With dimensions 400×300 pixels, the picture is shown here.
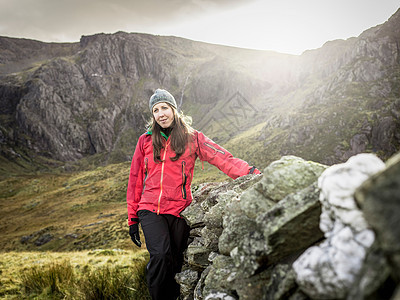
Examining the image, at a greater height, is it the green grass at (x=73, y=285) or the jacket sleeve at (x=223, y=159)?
the jacket sleeve at (x=223, y=159)

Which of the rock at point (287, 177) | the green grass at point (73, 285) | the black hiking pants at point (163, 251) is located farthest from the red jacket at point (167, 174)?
the rock at point (287, 177)

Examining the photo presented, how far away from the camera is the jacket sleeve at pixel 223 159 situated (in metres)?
4.90

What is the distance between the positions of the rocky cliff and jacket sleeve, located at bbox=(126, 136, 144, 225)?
215cm

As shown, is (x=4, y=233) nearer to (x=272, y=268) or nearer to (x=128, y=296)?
(x=128, y=296)

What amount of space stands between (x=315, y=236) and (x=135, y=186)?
400 cm

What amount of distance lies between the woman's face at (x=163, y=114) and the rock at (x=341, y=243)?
4.02m

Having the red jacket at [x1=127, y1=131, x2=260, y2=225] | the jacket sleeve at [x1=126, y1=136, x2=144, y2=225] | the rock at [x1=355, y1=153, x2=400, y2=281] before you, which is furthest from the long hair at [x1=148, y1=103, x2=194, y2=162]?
the rock at [x1=355, y1=153, x2=400, y2=281]

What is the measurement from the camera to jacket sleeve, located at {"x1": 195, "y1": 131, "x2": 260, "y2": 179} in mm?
4902

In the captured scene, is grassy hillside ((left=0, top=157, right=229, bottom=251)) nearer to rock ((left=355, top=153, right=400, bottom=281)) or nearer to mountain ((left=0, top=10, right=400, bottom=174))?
rock ((left=355, top=153, right=400, bottom=281))

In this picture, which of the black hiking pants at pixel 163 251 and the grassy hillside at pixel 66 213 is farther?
the grassy hillside at pixel 66 213

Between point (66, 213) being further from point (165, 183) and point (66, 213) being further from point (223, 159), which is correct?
point (223, 159)

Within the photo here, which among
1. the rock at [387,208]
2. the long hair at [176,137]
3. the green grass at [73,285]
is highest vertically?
the long hair at [176,137]

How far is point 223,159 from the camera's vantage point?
5070 millimetres

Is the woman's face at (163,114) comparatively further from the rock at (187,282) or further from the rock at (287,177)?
the rock at (187,282)
